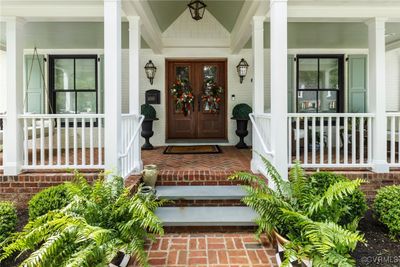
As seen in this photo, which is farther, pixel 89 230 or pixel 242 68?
pixel 242 68

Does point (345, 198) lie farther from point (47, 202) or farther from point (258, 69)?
point (47, 202)

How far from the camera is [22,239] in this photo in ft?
7.34

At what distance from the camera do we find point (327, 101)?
310 inches

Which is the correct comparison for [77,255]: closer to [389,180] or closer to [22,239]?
[22,239]

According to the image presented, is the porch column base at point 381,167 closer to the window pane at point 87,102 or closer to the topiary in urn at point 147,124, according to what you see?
the topiary in urn at point 147,124

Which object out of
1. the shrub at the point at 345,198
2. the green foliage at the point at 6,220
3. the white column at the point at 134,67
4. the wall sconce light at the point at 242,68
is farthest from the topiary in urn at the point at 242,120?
the green foliage at the point at 6,220

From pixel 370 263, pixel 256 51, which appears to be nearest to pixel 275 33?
pixel 256 51

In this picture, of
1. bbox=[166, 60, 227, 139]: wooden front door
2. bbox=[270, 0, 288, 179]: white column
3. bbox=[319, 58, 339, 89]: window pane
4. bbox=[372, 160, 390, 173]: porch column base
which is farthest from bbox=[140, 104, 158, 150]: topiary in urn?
bbox=[372, 160, 390, 173]: porch column base

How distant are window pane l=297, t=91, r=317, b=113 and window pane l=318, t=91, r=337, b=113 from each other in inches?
6.4

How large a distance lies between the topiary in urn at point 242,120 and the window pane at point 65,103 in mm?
4241

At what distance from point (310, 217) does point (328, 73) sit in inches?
242

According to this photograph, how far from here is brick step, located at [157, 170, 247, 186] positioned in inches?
169

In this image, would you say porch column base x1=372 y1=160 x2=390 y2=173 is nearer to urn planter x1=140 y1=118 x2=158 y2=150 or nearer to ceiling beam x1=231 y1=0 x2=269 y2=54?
ceiling beam x1=231 y1=0 x2=269 y2=54

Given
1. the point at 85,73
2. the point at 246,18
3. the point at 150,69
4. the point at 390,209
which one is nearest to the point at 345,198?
the point at 390,209
